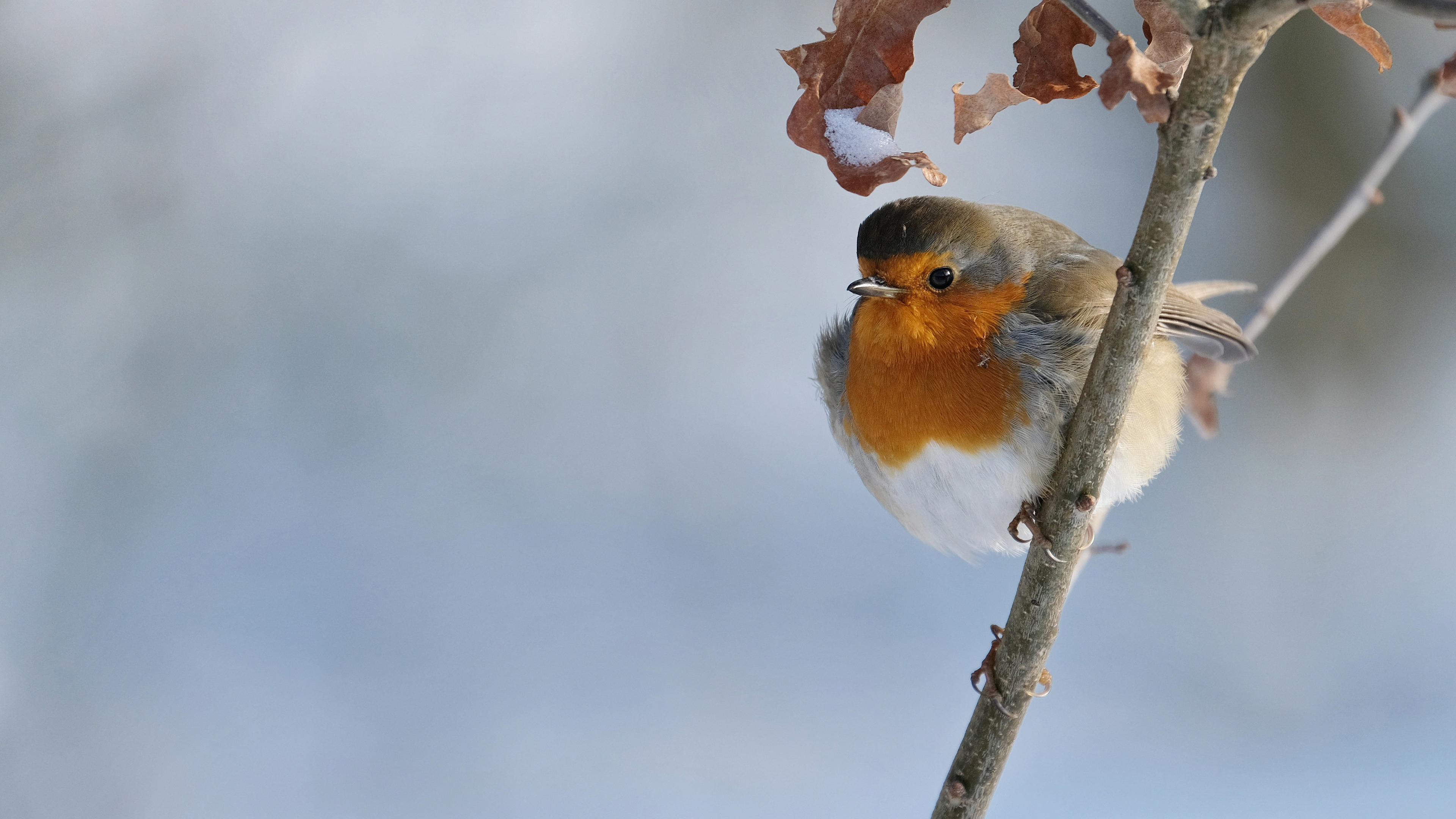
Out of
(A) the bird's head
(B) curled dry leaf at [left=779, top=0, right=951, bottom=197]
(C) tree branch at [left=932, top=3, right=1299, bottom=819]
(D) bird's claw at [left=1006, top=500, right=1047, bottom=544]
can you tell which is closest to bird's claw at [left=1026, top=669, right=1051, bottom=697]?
(C) tree branch at [left=932, top=3, right=1299, bottom=819]

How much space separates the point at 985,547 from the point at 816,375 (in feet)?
1.83

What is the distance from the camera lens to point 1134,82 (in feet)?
3.26

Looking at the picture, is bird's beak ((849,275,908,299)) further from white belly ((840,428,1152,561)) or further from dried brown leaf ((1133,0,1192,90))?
dried brown leaf ((1133,0,1192,90))

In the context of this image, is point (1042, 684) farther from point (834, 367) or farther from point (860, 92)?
point (860, 92)

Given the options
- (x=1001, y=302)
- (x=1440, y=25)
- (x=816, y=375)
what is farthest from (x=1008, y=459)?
(x=1440, y=25)

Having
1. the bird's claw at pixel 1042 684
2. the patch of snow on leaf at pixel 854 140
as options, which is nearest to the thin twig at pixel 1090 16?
the patch of snow on leaf at pixel 854 140

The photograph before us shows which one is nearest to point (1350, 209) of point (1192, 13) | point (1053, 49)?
point (1053, 49)

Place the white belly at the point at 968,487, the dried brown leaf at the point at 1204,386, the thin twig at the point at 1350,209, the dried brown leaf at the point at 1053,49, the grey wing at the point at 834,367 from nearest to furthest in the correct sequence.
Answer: the dried brown leaf at the point at 1053,49 → the white belly at the point at 968,487 → the thin twig at the point at 1350,209 → the grey wing at the point at 834,367 → the dried brown leaf at the point at 1204,386

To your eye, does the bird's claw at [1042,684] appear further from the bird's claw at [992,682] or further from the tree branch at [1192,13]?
the tree branch at [1192,13]

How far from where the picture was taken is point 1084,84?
47.5 inches

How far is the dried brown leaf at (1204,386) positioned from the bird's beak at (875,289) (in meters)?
1.20

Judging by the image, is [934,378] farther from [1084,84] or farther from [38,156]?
[38,156]

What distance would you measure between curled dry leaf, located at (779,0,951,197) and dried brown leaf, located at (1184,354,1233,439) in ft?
5.97

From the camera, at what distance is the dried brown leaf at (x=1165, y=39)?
1100 millimetres
